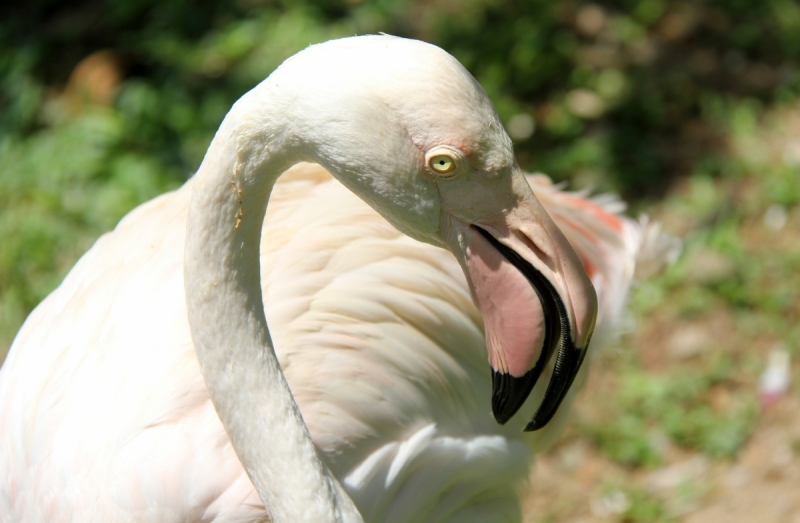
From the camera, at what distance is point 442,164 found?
5.08 feet

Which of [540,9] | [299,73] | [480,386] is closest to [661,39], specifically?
[540,9]

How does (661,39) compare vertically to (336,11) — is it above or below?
below

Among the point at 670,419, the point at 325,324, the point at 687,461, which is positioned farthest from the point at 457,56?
the point at 325,324

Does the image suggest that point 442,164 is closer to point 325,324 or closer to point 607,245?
point 325,324

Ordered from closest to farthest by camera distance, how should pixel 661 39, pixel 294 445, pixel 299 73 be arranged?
pixel 299 73 < pixel 294 445 < pixel 661 39

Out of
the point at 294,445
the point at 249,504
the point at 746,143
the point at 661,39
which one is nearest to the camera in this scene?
the point at 294,445

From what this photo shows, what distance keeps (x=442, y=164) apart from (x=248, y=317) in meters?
0.52

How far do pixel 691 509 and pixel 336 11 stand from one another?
329 cm

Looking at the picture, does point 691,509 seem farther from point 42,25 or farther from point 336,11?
point 42,25

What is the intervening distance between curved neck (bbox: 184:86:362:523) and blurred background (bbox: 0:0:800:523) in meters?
1.59

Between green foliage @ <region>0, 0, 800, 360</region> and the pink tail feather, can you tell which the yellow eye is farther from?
green foliage @ <region>0, 0, 800, 360</region>

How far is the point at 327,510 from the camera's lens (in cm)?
183

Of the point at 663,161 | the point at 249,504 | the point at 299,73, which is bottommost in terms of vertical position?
the point at 663,161

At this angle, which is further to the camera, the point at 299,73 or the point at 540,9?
the point at 540,9
